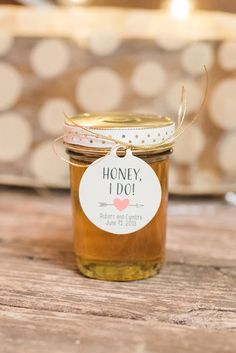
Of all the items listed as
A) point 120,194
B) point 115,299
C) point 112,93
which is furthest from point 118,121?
point 112,93

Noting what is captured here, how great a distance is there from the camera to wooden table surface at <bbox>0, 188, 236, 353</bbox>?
20.1 inches

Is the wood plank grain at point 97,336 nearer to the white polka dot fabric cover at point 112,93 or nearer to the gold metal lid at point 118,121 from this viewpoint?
the gold metal lid at point 118,121

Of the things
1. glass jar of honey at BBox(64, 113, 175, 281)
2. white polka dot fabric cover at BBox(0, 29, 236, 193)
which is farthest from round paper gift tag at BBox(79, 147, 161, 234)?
white polka dot fabric cover at BBox(0, 29, 236, 193)

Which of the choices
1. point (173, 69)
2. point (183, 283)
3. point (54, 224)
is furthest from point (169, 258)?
point (173, 69)

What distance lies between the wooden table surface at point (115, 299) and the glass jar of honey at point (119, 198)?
0.02 metres

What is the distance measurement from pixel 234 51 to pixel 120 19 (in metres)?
0.21

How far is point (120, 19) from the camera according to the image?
100 centimetres

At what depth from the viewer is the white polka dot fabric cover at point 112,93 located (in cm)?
97

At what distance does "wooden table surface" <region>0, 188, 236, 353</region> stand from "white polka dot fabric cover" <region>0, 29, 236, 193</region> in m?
0.15

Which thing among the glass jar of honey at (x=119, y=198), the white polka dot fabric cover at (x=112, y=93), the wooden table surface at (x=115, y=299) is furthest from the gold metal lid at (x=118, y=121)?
the white polka dot fabric cover at (x=112, y=93)

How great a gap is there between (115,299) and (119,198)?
11 cm

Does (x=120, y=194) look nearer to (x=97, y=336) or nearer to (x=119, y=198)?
(x=119, y=198)

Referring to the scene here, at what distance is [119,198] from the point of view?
24.3 inches

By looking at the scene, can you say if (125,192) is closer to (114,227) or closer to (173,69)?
(114,227)
